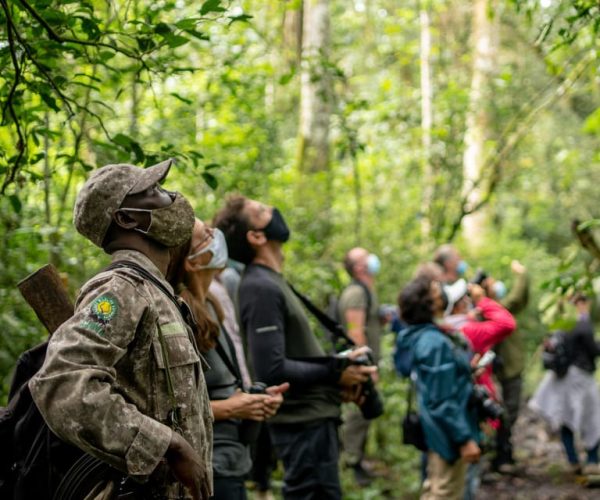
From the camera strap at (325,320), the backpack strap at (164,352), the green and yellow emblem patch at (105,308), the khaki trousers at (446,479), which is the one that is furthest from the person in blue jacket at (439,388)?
the green and yellow emblem patch at (105,308)

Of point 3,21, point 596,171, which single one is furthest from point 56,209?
point 596,171

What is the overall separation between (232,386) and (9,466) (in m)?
1.41

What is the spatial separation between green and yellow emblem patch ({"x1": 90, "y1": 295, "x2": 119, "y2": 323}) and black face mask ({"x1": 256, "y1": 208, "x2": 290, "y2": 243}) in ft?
7.22

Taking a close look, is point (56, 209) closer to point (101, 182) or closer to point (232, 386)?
point (232, 386)

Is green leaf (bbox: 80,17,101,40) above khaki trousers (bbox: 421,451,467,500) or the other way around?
above

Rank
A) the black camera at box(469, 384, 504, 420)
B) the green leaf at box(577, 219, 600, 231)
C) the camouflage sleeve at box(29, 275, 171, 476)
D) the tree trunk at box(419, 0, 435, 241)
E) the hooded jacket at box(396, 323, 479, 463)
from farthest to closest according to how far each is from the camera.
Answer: the tree trunk at box(419, 0, 435, 241)
the black camera at box(469, 384, 504, 420)
the hooded jacket at box(396, 323, 479, 463)
the green leaf at box(577, 219, 600, 231)
the camouflage sleeve at box(29, 275, 171, 476)

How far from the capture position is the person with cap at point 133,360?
7.09ft

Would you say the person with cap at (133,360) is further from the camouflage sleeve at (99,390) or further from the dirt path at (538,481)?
the dirt path at (538,481)

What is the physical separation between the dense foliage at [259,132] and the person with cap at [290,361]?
1.58 ft

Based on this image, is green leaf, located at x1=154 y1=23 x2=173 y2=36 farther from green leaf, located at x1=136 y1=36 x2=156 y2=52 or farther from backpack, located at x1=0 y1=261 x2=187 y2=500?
backpack, located at x1=0 y1=261 x2=187 y2=500

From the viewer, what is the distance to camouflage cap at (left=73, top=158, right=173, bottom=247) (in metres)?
2.47

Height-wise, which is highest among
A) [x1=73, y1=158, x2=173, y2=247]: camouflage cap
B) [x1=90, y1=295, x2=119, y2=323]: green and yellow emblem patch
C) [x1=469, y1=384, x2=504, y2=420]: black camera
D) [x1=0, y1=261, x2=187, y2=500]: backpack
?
[x1=73, y1=158, x2=173, y2=247]: camouflage cap

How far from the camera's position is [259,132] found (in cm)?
905

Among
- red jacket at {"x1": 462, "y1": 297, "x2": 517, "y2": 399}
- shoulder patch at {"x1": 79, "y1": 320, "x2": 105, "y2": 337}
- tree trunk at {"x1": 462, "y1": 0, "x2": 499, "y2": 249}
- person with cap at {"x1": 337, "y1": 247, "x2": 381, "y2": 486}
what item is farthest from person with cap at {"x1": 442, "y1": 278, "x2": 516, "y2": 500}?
tree trunk at {"x1": 462, "y1": 0, "x2": 499, "y2": 249}
